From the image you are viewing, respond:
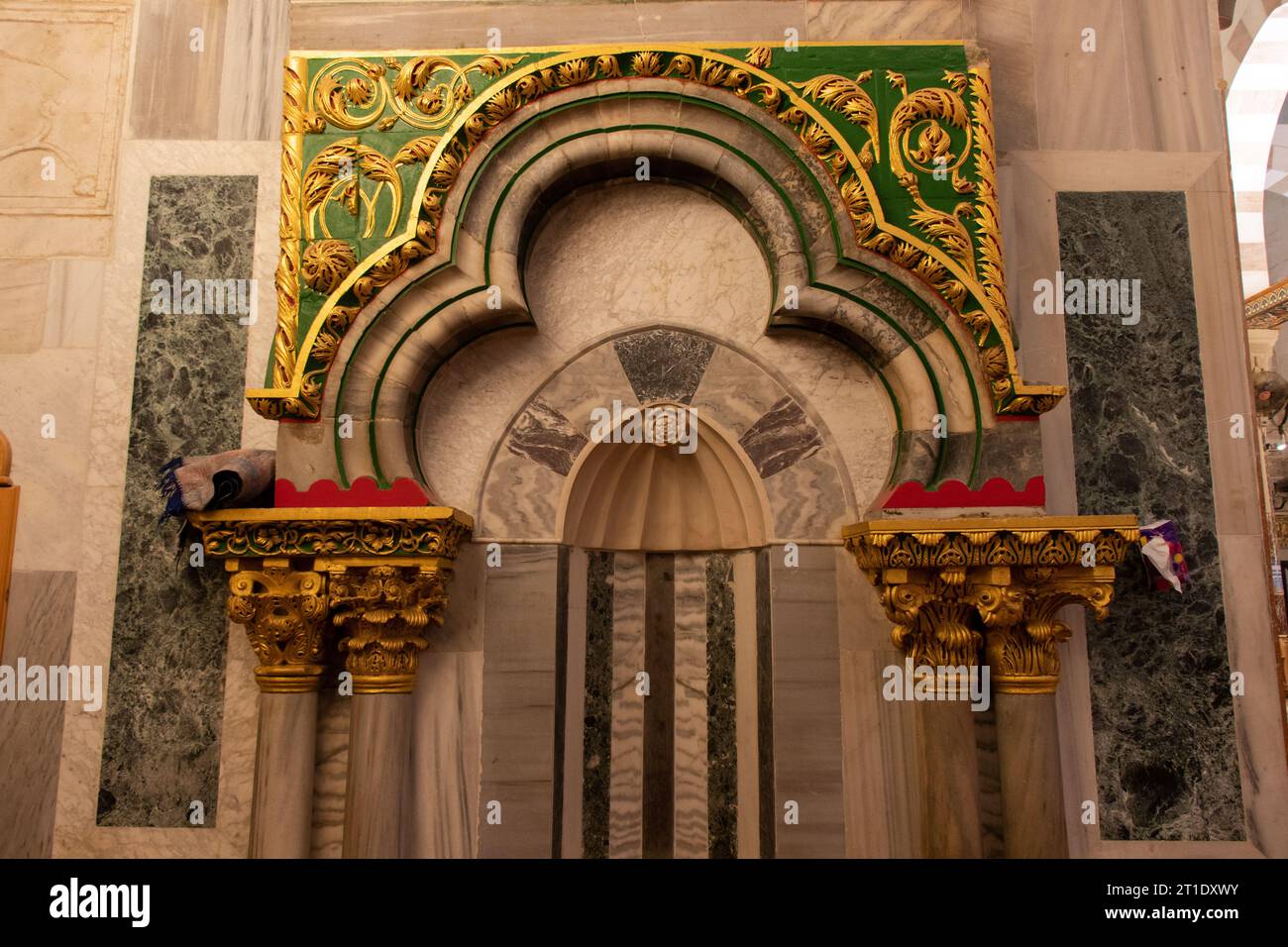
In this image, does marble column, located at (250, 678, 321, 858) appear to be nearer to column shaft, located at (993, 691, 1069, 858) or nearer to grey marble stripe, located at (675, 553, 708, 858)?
grey marble stripe, located at (675, 553, 708, 858)

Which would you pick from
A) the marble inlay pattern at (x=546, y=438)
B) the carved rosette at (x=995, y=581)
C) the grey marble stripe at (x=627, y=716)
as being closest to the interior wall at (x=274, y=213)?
the marble inlay pattern at (x=546, y=438)

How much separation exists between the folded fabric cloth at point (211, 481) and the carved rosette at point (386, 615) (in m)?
0.43

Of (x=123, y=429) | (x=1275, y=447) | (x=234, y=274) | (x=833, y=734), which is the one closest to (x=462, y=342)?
(x=234, y=274)

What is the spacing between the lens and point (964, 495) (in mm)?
2967

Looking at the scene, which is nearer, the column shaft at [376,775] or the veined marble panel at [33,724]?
the column shaft at [376,775]

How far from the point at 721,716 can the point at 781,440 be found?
1.14 m

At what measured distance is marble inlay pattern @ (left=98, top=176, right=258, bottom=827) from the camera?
10.6 feet

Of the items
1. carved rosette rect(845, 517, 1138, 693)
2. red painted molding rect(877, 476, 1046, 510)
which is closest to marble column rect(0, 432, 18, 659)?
carved rosette rect(845, 517, 1138, 693)

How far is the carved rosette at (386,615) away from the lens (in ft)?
9.52

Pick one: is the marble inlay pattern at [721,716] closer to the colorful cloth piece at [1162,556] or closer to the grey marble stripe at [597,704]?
the grey marble stripe at [597,704]

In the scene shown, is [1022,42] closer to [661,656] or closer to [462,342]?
[462,342]

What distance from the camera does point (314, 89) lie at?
3.22m

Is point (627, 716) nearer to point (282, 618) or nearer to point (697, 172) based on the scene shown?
point (282, 618)

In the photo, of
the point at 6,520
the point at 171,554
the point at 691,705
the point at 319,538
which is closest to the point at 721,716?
the point at 691,705
